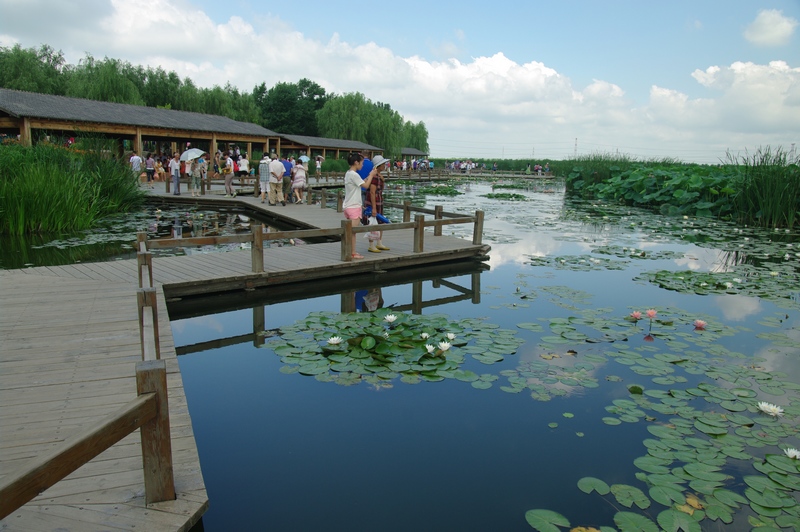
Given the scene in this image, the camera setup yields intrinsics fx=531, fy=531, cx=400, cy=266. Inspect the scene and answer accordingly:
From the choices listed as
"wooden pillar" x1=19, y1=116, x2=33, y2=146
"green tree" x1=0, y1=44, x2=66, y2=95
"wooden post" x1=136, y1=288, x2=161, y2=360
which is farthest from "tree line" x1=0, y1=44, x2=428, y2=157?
"wooden post" x1=136, y1=288, x2=161, y2=360

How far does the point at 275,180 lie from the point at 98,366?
41.7 feet

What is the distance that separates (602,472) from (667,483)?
36 centimetres

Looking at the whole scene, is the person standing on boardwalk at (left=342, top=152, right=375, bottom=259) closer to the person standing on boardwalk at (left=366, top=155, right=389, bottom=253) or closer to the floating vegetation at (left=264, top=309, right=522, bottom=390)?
the person standing on boardwalk at (left=366, top=155, right=389, bottom=253)

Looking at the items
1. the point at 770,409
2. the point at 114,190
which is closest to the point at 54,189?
the point at 114,190

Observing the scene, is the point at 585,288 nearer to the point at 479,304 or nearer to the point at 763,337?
the point at 479,304

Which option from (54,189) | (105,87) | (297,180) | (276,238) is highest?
(105,87)

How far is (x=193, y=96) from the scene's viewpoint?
1646 inches

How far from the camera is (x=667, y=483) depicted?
3.00 metres

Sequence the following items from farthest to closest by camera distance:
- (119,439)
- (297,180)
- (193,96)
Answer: (193,96), (297,180), (119,439)

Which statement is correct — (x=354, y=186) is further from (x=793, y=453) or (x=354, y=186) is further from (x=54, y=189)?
(x=54, y=189)

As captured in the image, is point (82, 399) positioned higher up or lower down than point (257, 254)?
lower down

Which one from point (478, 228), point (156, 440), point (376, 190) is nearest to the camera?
point (156, 440)

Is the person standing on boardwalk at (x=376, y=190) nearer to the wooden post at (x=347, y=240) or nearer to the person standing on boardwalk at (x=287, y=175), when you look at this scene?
the wooden post at (x=347, y=240)

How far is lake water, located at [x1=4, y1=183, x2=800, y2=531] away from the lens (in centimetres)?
291
